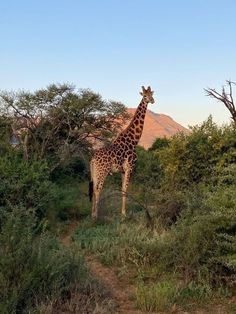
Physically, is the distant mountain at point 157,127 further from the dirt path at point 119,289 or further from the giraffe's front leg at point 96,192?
the dirt path at point 119,289

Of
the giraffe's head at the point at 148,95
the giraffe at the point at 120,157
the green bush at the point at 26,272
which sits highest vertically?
the giraffe's head at the point at 148,95

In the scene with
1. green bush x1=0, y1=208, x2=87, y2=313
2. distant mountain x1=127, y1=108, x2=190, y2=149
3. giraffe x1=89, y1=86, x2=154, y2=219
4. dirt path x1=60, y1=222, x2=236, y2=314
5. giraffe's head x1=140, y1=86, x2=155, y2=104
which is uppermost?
distant mountain x1=127, y1=108, x2=190, y2=149

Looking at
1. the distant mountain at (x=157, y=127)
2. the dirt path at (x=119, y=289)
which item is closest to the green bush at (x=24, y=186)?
the dirt path at (x=119, y=289)

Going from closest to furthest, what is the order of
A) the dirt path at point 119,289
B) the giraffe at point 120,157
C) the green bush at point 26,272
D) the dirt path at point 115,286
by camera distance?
the green bush at point 26,272
the dirt path at point 119,289
the dirt path at point 115,286
the giraffe at point 120,157

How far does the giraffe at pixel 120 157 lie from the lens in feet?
42.1

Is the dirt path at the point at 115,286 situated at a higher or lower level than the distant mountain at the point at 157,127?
lower

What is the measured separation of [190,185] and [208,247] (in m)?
4.77

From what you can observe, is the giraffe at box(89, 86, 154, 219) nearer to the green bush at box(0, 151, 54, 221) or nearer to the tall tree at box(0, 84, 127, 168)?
the green bush at box(0, 151, 54, 221)

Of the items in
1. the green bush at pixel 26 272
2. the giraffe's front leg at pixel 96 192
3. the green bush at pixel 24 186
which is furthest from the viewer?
the giraffe's front leg at pixel 96 192

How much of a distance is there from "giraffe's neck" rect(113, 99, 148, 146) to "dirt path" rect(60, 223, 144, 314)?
5.17 m

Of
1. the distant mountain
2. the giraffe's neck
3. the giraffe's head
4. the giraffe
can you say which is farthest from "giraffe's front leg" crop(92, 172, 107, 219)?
the distant mountain

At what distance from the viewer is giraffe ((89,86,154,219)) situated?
12.8 meters

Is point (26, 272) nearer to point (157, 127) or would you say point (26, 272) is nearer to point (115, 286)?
point (115, 286)

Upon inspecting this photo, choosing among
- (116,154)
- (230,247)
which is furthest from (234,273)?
(116,154)
